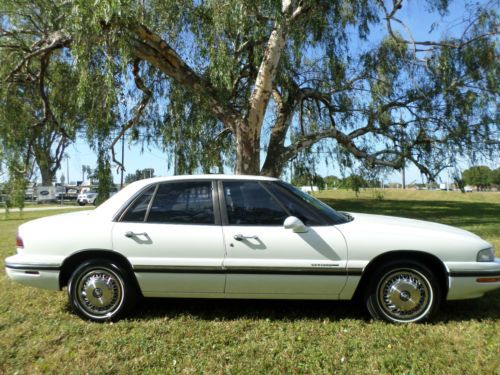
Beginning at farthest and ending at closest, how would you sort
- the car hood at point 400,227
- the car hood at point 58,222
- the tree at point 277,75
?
the tree at point 277,75 < the car hood at point 58,222 < the car hood at point 400,227

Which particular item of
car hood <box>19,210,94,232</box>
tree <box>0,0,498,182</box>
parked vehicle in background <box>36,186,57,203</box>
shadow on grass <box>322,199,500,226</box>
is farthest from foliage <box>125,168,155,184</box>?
parked vehicle in background <box>36,186,57,203</box>

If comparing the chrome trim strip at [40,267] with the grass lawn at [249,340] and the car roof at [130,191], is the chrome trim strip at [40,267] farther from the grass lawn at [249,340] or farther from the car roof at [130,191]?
the car roof at [130,191]

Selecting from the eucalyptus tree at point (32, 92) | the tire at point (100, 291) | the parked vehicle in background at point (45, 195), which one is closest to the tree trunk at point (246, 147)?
the eucalyptus tree at point (32, 92)

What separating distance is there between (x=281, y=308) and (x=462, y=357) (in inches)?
71.9

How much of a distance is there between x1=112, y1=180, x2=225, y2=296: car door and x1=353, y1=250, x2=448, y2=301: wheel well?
4.61 feet

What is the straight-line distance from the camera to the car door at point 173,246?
3.99m

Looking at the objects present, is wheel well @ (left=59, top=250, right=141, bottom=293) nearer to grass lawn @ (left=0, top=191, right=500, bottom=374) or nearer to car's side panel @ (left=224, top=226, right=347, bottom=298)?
grass lawn @ (left=0, top=191, right=500, bottom=374)

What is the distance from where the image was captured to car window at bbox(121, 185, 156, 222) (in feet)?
13.7

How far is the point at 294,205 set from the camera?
4164mm

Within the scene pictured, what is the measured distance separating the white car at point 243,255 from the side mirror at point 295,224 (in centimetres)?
1

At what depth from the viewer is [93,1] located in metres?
7.90

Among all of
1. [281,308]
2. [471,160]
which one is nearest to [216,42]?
[281,308]

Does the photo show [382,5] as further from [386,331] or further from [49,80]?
[386,331]

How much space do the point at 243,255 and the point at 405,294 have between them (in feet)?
5.26
